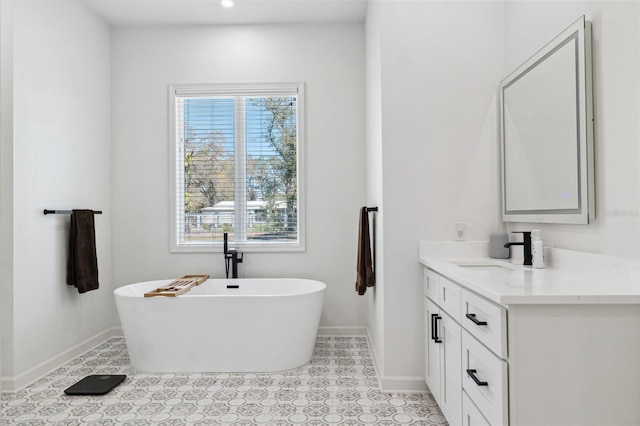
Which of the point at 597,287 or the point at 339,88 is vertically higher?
the point at 339,88

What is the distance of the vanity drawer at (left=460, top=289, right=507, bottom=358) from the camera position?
1.37 m

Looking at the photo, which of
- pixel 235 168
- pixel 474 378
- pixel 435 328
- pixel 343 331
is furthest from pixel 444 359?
pixel 235 168

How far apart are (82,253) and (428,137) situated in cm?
280

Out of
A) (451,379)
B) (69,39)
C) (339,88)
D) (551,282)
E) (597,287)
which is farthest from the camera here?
(339,88)

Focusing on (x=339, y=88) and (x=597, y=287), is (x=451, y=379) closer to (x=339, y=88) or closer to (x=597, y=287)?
(x=597, y=287)

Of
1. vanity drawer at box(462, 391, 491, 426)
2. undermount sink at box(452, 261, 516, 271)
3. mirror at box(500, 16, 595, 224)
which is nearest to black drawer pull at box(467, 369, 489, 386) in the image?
vanity drawer at box(462, 391, 491, 426)

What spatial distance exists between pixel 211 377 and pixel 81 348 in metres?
1.33

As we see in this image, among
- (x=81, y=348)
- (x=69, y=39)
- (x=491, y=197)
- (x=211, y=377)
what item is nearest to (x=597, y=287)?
(x=491, y=197)

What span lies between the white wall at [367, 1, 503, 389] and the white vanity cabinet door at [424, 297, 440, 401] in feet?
0.31

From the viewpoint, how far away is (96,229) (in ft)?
11.8

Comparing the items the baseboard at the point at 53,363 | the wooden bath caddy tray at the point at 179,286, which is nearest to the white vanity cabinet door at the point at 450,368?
the wooden bath caddy tray at the point at 179,286

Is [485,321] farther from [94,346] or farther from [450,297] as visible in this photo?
[94,346]

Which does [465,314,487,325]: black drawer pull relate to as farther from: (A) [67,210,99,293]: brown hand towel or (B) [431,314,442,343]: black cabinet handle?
(A) [67,210,99,293]: brown hand towel

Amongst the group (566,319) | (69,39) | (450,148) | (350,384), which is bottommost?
(350,384)
